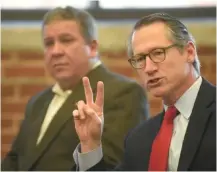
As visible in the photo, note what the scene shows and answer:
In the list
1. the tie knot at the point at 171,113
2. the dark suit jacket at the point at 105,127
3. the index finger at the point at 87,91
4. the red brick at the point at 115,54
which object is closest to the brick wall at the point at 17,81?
the red brick at the point at 115,54

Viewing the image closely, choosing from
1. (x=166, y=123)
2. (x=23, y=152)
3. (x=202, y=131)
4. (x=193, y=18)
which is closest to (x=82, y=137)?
(x=166, y=123)

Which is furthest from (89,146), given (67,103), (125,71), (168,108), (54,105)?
(125,71)

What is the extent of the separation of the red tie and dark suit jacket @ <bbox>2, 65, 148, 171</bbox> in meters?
0.25

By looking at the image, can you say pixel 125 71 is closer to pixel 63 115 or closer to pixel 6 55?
pixel 6 55

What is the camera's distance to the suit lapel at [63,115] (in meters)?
2.08

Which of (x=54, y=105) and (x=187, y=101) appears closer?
(x=187, y=101)

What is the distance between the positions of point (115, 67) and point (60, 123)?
1.00 metres

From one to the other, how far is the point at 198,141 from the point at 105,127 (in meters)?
0.52

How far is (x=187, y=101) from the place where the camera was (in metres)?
1.65

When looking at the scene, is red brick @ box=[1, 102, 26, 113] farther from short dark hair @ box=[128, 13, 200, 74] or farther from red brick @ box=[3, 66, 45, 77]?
short dark hair @ box=[128, 13, 200, 74]

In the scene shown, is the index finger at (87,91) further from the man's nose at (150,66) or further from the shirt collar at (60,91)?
the shirt collar at (60,91)

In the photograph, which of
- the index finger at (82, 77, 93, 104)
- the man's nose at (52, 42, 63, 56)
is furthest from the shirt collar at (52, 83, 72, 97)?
the index finger at (82, 77, 93, 104)

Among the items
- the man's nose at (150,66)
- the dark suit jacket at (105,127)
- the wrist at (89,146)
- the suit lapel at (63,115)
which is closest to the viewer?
the man's nose at (150,66)

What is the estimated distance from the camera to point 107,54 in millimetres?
3021
